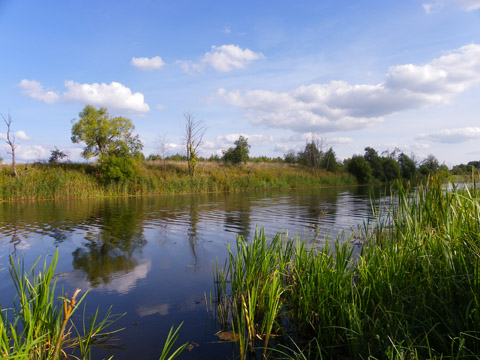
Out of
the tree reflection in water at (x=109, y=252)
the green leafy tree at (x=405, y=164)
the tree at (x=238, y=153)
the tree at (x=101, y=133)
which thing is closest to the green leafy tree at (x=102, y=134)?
the tree at (x=101, y=133)

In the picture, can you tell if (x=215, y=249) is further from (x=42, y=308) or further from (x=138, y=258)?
(x=42, y=308)

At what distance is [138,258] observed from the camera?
798 cm

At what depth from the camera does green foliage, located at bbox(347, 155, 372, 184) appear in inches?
2261

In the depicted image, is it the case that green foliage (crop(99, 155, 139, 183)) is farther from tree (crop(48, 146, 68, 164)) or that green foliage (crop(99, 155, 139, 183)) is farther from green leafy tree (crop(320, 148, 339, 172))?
green leafy tree (crop(320, 148, 339, 172))

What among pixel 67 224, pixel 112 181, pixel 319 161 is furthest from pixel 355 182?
pixel 67 224

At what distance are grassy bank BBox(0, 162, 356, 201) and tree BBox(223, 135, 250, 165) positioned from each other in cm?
176

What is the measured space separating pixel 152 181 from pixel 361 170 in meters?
40.1

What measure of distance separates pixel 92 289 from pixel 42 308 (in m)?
3.03

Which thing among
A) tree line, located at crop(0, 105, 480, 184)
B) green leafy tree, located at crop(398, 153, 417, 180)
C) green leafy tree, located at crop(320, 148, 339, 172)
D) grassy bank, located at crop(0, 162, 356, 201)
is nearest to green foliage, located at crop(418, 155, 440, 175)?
tree line, located at crop(0, 105, 480, 184)

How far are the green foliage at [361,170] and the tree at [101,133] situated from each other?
4047 centimetres

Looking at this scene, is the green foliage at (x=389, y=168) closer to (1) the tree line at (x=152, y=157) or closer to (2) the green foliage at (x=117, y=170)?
(1) the tree line at (x=152, y=157)

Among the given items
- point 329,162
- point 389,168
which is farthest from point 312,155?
point 389,168

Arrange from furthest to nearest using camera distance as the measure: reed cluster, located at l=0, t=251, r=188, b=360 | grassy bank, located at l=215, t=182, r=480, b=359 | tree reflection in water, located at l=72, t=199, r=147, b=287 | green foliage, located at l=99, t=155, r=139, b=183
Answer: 1. green foliage, located at l=99, t=155, r=139, b=183
2. tree reflection in water, located at l=72, t=199, r=147, b=287
3. grassy bank, located at l=215, t=182, r=480, b=359
4. reed cluster, located at l=0, t=251, r=188, b=360

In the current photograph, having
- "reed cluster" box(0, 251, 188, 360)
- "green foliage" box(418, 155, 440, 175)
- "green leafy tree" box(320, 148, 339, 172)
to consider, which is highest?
"green leafy tree" box(320, 148, 339, 172)
